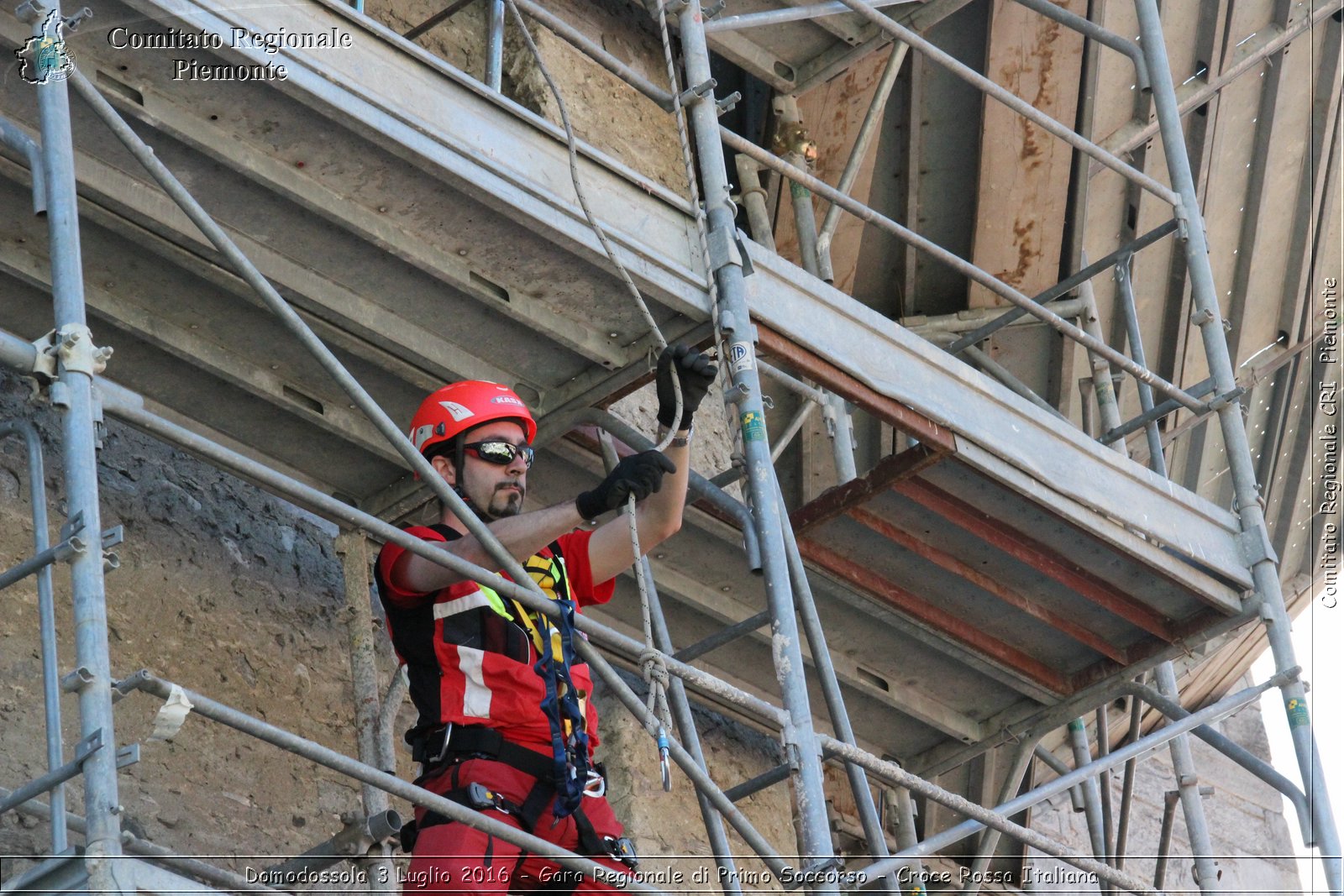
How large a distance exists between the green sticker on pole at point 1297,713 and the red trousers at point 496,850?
9.82 feet

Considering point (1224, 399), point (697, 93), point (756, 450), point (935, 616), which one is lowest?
point (756, 450)

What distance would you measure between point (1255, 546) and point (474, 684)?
3500 mm

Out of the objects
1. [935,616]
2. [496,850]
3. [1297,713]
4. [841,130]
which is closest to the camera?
[496,850]

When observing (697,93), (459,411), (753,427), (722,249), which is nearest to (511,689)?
(459,411)

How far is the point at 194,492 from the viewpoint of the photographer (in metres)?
6.88

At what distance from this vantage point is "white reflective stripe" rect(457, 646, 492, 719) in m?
5.04

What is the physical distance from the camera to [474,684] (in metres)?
5.07

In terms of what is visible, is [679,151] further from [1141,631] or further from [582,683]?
[582,683]

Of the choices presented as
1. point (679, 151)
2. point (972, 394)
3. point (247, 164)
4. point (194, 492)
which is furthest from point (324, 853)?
point (679, 151)

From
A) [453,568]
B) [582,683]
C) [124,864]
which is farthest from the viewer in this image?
[582,683]

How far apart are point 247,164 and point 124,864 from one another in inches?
92.1

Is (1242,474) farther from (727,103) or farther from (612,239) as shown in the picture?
(612,239)

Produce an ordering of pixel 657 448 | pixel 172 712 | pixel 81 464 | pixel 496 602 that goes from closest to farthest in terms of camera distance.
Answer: pixel 172 712, pixel 81 464, pixel 496 602, pixel 657 448

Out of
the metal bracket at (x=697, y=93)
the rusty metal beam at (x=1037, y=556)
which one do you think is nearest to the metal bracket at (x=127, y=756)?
the metal bracket at (x=697, y=93)
